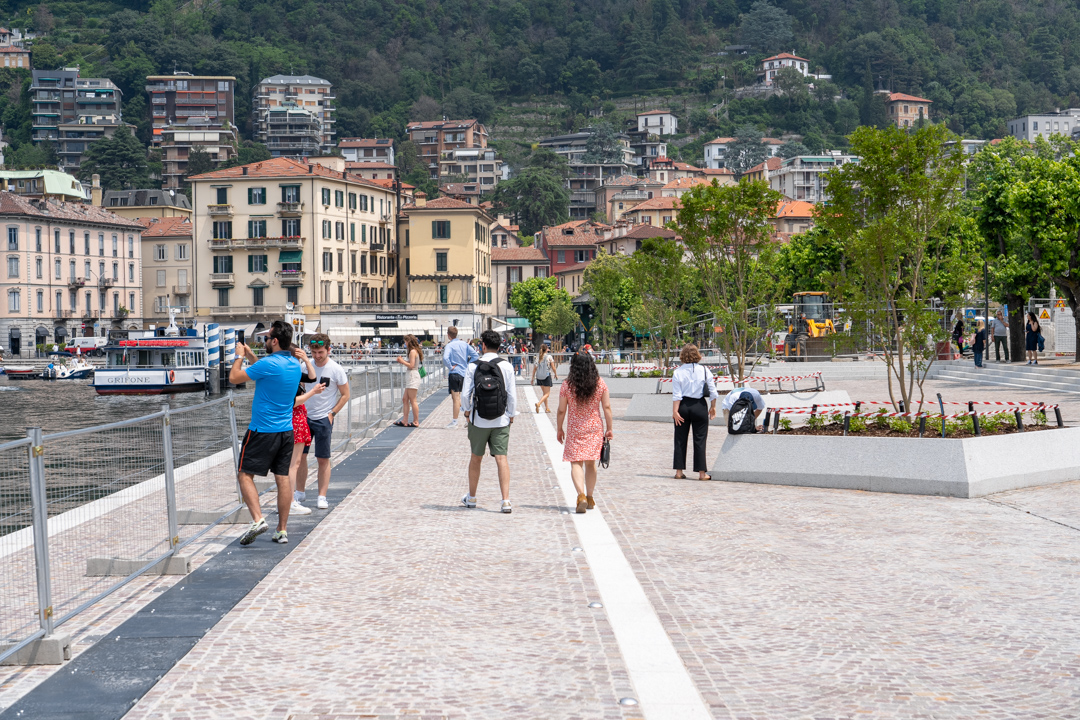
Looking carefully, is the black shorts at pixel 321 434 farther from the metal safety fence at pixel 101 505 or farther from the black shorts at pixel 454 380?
the black shorts at pixel 454 380

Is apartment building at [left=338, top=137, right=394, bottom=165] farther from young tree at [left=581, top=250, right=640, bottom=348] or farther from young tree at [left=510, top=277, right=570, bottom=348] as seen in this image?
young tree at [left=581, top=250, right=640, bottom=348]

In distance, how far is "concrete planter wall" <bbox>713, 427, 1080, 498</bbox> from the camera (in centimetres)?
1152

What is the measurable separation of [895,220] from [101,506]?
35.7 feet

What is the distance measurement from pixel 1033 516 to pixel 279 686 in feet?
24.6

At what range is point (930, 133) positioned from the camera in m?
14.4

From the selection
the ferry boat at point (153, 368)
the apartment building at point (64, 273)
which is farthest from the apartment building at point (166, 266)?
the ferry boat at point (153, 368)

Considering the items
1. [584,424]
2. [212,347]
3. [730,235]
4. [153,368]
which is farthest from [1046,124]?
[584,424]

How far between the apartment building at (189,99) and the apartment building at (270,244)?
9966 centimetres

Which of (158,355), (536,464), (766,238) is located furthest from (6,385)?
(536,464)

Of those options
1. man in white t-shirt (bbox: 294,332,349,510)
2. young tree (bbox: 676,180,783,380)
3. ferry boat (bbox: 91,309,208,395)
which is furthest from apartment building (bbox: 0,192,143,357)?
man in white t-shirt (bbox: 294,332,349,510)

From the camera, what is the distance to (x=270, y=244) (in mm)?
84562

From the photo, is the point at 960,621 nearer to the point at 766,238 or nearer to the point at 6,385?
the point at 766,238

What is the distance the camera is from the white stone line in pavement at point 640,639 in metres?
4.97

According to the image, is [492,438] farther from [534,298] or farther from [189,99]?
[189,99]
